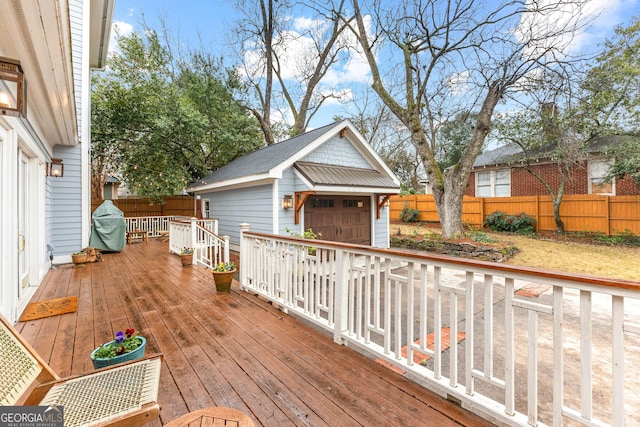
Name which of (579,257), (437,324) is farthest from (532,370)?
(579,257)

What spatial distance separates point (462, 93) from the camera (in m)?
10.1

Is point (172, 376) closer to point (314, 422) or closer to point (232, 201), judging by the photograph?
point (314, 422)

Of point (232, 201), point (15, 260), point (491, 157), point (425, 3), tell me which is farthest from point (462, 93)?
point (15, 260)

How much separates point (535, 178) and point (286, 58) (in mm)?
14472

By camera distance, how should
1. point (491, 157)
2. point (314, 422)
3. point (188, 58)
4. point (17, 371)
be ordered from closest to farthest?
point (17, 371) < point (314, 422) < point (188, 58) < point (491, 157)

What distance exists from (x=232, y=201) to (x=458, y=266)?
838 cm

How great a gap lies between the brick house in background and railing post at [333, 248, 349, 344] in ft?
42.7

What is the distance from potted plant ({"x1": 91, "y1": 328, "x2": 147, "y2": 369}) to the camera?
2.10 metres

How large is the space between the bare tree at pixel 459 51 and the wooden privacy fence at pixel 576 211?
518 cm

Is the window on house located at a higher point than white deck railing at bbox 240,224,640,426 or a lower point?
higher

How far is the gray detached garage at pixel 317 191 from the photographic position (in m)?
7.23

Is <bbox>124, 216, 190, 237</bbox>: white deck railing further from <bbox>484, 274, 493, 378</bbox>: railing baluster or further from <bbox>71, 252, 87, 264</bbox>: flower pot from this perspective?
<bbox>484, 274, 493, 378</bbox>: railing baluster

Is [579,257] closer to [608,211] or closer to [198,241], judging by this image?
[608,211]

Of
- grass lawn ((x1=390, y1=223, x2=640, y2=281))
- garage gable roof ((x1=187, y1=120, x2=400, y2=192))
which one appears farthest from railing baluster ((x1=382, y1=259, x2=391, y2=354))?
grass lawn ((x1=390, y1=223, x2=640, y2=281))
